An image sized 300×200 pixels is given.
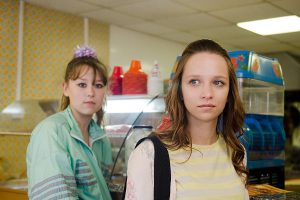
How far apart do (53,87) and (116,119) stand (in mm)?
2678

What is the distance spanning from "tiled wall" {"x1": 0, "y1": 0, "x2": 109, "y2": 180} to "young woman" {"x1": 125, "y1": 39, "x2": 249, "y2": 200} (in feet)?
10.0

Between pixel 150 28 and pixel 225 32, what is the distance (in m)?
1.23

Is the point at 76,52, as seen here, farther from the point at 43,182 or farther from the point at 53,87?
the point at 53,87

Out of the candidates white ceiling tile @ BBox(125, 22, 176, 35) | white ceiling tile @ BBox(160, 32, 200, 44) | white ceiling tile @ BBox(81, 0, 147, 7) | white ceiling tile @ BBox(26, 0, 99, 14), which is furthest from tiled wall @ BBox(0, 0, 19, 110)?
white ceiling tile @ BBox(160, 32, 200, 44)

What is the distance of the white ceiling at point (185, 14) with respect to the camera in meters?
4.77

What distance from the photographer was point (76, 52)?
2240mm

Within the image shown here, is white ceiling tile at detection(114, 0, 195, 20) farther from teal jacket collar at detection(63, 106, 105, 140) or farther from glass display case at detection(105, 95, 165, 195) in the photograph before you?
teal jacket collar at detection(63, 106, 105, 140)

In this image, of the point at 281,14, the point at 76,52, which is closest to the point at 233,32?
the point at 281,14

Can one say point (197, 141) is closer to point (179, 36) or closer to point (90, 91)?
point (90, 91)

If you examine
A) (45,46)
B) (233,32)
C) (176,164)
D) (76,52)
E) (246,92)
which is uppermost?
(233,32)

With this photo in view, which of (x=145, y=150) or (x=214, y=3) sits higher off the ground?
(x=214, y=3)

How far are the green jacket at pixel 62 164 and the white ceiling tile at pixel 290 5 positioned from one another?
11.3 ft

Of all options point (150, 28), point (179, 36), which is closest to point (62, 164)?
point (150, 28)

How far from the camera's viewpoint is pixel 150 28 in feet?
20.2
